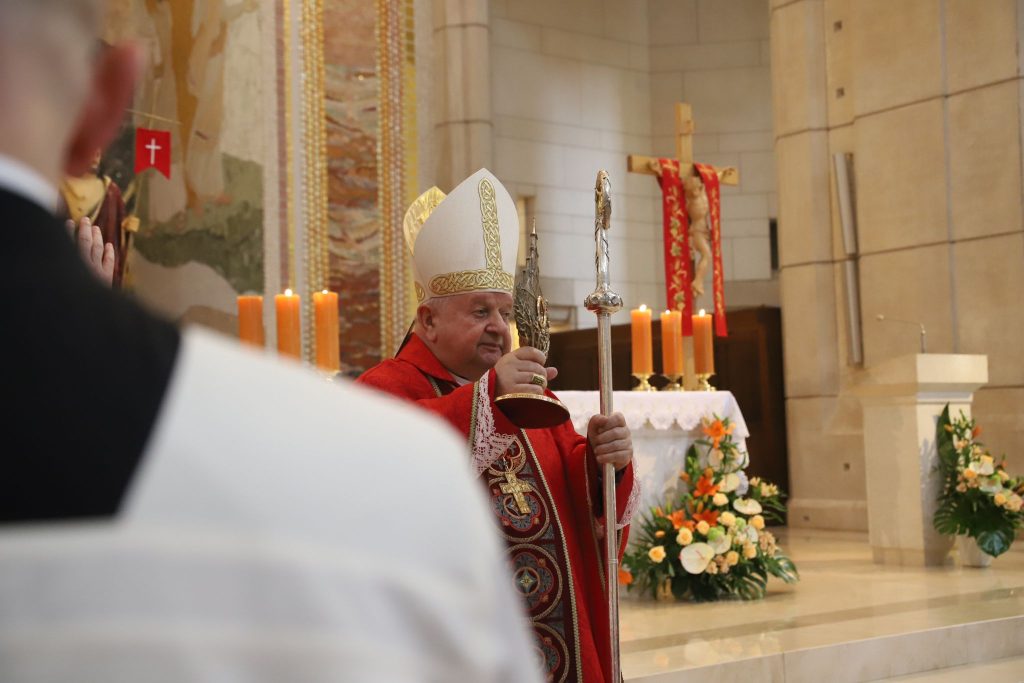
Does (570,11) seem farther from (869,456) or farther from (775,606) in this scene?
(775,606)

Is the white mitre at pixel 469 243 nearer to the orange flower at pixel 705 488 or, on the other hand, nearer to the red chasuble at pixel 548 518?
the red chasuble at pixel 548 518

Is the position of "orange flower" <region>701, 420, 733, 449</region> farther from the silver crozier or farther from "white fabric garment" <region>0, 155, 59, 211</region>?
"white fabric garment" <region>0, 155, 59, 211</region>

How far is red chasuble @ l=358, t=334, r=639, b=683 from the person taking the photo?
3.13m

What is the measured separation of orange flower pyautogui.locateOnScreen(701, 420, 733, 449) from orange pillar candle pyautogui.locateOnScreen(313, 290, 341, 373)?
2.52m

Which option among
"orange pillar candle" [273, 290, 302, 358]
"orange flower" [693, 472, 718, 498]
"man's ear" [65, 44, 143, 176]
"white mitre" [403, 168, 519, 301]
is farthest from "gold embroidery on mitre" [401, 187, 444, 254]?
"orange flower" [693, 472, 718, 498]

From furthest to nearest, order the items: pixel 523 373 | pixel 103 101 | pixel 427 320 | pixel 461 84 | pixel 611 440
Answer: pixel 461 84 → pixel 427 320 → pixel 611 440 → pixel 523 373 → pixel 103 101

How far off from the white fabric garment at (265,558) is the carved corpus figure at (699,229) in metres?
A: 8.86

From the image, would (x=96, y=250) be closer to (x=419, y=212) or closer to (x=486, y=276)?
(x=486, y=276)

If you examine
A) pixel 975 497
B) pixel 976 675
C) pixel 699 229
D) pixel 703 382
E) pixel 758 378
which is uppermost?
pixel 699 229

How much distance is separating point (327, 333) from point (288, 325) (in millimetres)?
210

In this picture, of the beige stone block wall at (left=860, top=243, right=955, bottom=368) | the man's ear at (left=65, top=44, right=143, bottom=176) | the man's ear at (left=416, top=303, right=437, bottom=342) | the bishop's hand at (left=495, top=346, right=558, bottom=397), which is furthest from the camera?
the beige stone block wall at (left=860, top=243, right=955, bottom=368)

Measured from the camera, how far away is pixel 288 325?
5359 mm

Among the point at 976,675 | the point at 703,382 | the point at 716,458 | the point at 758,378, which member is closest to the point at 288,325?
the point at 716,458

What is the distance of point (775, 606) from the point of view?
6.53 meters
